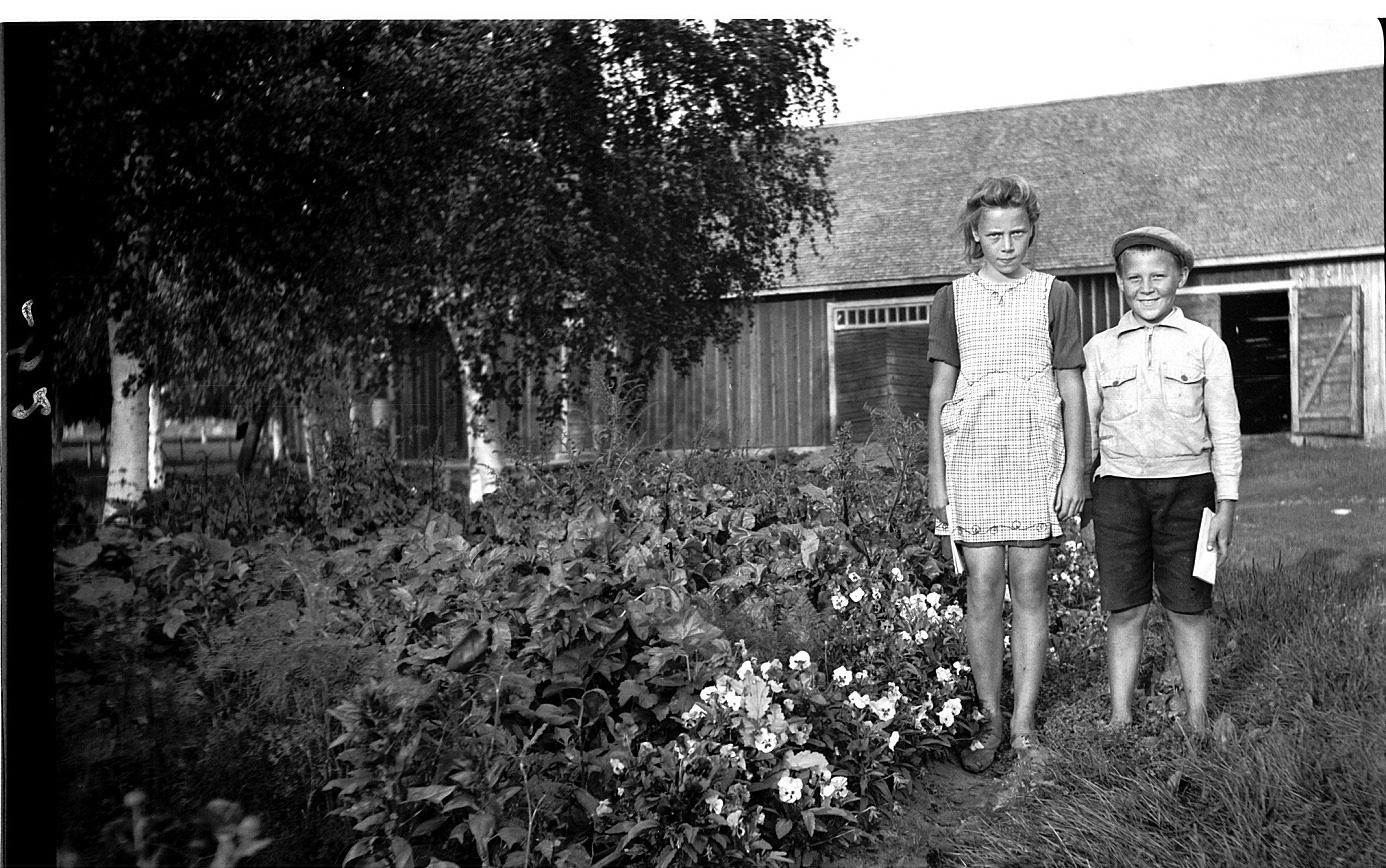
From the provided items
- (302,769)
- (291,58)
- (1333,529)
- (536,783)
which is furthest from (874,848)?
(1333,529)

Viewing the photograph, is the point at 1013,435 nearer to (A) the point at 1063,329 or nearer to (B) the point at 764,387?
(A) the point at 1063,329

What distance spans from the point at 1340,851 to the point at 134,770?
10.2ft

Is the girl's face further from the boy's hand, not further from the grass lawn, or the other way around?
the grass lawn

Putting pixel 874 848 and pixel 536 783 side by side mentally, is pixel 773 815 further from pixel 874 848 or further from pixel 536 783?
pixel 536 783

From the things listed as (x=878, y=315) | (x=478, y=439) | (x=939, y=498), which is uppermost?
(x=878, y=315)

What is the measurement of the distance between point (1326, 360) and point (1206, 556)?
3220mm

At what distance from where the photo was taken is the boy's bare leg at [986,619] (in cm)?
347

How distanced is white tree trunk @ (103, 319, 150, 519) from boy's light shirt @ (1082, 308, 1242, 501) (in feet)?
9.87

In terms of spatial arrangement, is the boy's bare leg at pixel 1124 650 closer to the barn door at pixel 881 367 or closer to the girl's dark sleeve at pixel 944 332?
the girl's dark sleeve at pixel 944 332

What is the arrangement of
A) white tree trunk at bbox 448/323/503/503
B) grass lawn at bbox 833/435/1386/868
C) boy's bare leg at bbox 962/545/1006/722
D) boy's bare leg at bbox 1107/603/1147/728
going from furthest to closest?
white tree trunk at bbox 448/323/503/503
boy's bare leg at bbox 962/545/1006/722
boy's bare leg at bbox 1107/603/1147/728
grass lawn at bbox 833/435/1386/868

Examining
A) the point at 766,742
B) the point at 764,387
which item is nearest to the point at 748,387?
the point at 764,387

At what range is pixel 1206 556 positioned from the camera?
3.15 meters

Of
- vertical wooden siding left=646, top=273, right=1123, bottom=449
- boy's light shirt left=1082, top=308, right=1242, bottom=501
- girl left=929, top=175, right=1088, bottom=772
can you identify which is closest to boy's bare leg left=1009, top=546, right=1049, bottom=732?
girl left=929, top=175, right=1088, bottom=772

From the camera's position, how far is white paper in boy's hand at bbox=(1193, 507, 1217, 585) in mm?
3139
